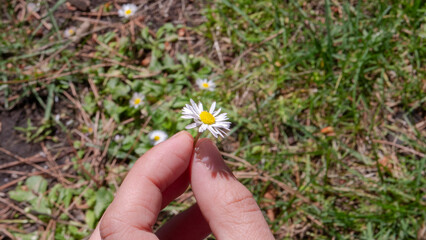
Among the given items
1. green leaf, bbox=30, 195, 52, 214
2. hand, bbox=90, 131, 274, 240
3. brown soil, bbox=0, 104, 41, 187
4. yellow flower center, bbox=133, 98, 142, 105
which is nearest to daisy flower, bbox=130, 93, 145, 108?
yellow flower center, bbox=133, 98, 142, 105

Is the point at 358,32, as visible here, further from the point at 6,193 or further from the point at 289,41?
the point at 6,193

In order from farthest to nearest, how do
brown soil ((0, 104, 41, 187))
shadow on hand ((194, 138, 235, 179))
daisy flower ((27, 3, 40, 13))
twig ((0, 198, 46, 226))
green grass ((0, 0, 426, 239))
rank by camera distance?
daisy flower ((27, 3, 40, 13)) → brown soil ((0, 104, 41, 187)) → twig ((0, 198, 46, 226)) → green grass ((0, 0, 426, 239)) → shadow on hand ((194, 138, 235, 179))

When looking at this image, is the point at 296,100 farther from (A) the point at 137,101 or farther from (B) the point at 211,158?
(B) the point at 211,158

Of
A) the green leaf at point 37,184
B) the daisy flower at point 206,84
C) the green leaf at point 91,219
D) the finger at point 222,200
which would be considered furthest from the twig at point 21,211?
the finger at point 222,200

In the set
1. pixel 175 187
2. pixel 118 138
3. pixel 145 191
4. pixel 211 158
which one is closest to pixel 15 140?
pixel 118 138

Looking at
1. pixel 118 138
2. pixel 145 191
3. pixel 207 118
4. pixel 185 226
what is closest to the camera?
pixel 145 191

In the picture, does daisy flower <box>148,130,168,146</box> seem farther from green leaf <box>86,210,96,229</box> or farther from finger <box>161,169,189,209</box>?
finger <box>161,169,189,209</box>
